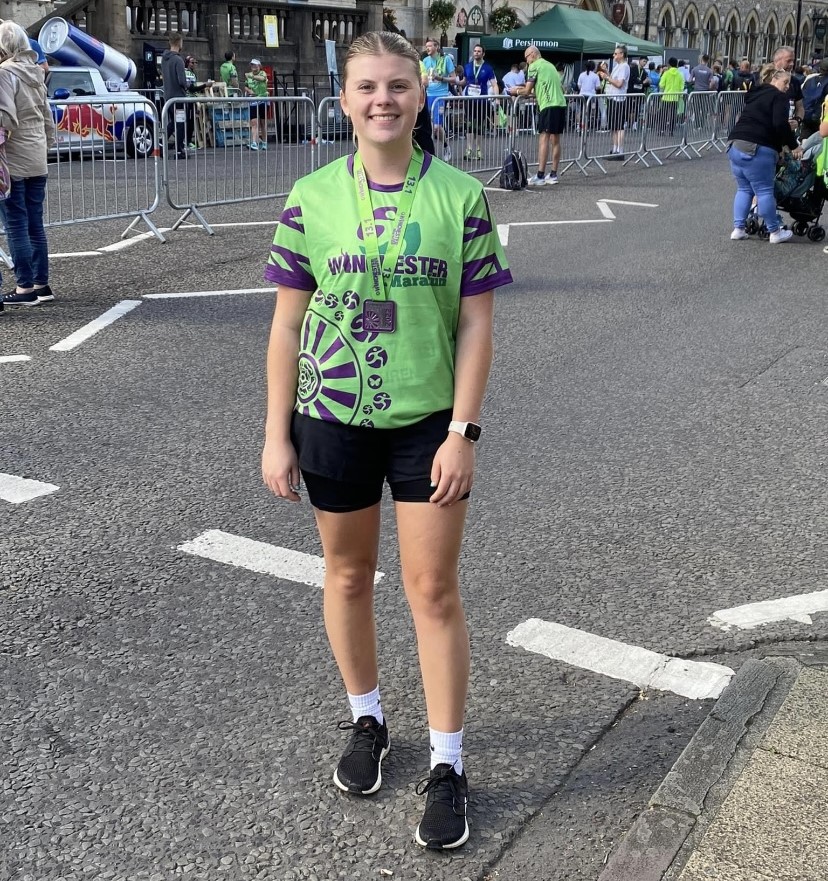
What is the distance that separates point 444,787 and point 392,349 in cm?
108

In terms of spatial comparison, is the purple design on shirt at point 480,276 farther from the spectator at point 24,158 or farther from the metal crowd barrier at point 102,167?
the metal crowd barrier at point 102,167

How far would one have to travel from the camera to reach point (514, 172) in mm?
15508

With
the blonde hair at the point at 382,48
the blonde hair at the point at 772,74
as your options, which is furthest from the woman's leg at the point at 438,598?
the blonde hair at the point at 772,74

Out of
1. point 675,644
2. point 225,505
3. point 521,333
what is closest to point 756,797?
point 675,644

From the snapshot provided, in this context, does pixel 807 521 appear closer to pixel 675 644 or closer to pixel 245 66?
pixel 675 644

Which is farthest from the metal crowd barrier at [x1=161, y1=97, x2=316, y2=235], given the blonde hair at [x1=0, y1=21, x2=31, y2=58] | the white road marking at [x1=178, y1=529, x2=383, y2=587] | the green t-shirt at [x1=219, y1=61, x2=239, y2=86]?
the green t-shirt at [x1=219, y1=61, x2=239, y2=86]

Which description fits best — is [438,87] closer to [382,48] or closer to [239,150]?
[239,150]

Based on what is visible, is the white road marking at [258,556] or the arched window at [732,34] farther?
the arched window at [732,34]

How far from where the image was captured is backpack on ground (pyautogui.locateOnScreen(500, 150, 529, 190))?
1547 cm

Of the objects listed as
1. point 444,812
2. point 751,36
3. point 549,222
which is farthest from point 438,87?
point 751,36

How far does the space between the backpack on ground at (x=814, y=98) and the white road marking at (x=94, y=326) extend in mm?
10332

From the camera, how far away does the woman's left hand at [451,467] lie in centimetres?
254

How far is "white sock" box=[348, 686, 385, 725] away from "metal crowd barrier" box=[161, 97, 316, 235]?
971 cm

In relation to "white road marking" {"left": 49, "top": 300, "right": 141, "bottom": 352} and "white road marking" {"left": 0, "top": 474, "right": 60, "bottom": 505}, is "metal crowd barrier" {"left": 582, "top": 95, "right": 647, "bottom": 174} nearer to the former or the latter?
"white road marking" {"left": 49, "top": 300, "right": 141, "bottom": 352}
